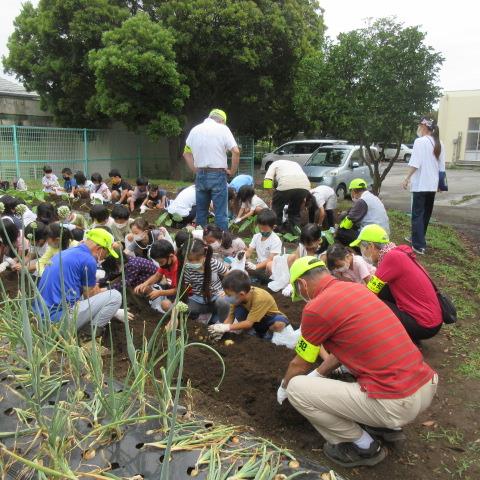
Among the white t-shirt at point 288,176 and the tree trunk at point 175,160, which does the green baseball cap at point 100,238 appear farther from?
the tree trunk at point 175,160

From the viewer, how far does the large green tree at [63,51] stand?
13.8m

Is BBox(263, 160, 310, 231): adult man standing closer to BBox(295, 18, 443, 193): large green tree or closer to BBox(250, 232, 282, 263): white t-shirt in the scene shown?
BBox(250, 232, 282, 263): white t-shirt

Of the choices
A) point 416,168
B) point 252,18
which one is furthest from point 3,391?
point 252,18

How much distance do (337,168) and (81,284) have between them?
9.56 metres

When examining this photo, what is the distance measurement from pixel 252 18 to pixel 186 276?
35.9 feet

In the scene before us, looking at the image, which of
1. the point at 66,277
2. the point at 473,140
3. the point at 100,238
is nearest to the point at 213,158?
the point at 100,238

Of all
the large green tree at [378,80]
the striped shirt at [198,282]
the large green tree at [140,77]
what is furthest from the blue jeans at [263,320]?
the large green tree at [140,77]

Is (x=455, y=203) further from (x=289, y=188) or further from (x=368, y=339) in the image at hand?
(x=368, y=339)

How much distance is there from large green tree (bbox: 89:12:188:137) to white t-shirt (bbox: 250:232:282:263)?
855 centimetres

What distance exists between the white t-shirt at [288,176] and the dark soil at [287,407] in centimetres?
369

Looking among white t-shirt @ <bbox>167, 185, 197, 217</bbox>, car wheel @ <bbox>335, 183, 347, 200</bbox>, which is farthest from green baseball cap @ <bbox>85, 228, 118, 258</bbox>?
car wheel @ <bbox>335, 183, 347, 200</bbox>

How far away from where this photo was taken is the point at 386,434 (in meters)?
2.72

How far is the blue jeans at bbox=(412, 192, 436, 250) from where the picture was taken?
21.7ft

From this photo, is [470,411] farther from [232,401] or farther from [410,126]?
[410,126]
